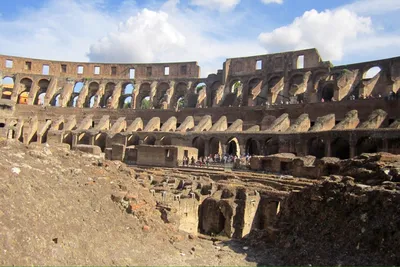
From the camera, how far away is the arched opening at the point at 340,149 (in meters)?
28.6

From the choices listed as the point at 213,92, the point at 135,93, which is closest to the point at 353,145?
the point at 213,92

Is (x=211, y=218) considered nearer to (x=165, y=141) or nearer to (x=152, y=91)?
(x=165, y=141)

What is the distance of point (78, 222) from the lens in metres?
11.7

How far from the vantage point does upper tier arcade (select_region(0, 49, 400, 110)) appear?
39188mm

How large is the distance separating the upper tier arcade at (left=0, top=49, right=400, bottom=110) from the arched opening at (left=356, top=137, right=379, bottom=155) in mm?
10253

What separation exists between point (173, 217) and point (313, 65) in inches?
1342

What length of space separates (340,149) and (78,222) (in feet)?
74.2

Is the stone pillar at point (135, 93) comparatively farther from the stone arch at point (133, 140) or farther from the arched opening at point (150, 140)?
the arched opening at point (150, 140)

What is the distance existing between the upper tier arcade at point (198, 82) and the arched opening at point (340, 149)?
8710mm

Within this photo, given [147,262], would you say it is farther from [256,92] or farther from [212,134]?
[256,92]

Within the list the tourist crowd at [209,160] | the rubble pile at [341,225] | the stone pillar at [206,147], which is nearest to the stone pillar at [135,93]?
the stone pillar at [206,147]

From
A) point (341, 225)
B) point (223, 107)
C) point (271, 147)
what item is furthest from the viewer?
point (223, 107)

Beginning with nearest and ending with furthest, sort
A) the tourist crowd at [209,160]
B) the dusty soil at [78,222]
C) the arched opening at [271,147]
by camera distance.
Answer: the dusty soil at [78,222], the tourist crowd at [209,160], the arched opening at [271,147]

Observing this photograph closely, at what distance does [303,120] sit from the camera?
3206 centimetres
